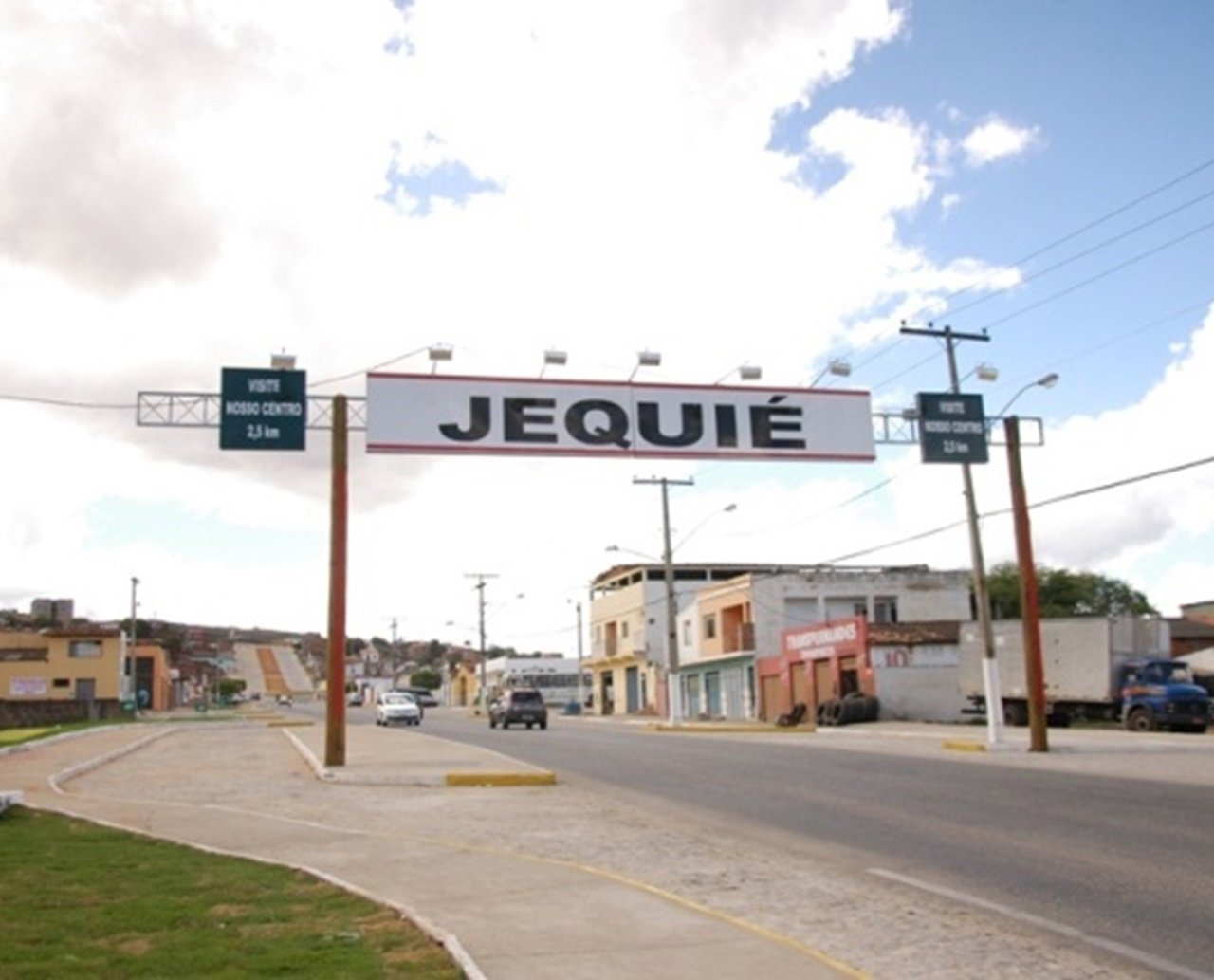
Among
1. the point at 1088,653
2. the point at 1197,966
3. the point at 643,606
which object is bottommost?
the point at 1197,966

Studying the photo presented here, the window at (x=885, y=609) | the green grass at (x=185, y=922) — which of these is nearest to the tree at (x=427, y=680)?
the window at (x=885, y=609)

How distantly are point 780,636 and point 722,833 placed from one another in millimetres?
47393

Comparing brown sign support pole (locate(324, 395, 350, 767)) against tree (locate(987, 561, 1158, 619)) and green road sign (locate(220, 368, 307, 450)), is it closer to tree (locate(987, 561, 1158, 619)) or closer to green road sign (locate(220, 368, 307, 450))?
green road sign (locate(220, 368, 307, 450))

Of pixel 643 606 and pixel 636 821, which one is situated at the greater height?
pixel 643 606

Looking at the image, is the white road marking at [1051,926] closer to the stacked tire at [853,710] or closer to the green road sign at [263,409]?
the green road sign at [263,409]

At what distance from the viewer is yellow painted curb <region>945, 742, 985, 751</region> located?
98.4ft

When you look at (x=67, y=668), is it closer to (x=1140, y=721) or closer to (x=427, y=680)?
(x=1140, y=721)

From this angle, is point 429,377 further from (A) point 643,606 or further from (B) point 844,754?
(A) point 643,606

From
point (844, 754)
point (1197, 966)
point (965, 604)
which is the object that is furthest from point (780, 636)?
point (1197, 966)

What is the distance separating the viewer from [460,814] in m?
16.6

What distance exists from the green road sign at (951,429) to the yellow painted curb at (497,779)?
10.6 metres

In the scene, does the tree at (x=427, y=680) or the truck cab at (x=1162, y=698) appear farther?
the tree at (x=427, y=680)

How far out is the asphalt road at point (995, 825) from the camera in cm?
966

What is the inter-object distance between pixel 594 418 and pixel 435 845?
11749mm
